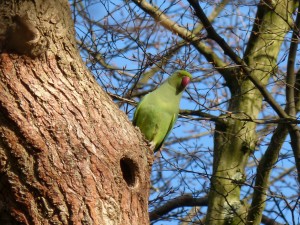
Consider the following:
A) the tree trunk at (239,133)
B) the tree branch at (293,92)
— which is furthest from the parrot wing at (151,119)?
the tree branch at (293,92)

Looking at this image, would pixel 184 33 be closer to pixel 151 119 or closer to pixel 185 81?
pixel 185 81

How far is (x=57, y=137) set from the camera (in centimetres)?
305

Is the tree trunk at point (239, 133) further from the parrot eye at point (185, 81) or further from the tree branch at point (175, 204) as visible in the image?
the parrot eye at point (185, 81)

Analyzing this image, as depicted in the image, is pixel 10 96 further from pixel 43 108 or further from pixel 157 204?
pixel 157 204

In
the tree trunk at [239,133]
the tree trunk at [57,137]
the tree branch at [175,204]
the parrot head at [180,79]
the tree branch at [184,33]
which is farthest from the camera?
the tree branch at [175,204]

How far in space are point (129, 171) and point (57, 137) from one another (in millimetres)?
508

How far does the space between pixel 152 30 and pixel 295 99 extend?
1.50 meters

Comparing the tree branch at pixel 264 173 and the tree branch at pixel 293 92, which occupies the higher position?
the tree branch at pixel 293 92

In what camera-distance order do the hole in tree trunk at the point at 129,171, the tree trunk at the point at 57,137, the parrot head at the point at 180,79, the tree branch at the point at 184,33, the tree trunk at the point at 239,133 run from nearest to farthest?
the tree trunk at the point at 57,137
the hole in tree trunk at the point at 129,171
the parrot head at the point at 180,79
the tree trunk at the point at 239,133
the tree branch at the point at 184,33

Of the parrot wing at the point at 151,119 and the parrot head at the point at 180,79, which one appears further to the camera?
the parrot head at the point at 180,79

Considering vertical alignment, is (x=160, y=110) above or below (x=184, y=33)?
below

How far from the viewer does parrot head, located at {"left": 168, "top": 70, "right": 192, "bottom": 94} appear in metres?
5.32

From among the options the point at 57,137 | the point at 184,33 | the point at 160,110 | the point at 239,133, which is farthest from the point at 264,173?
the point at 57,137

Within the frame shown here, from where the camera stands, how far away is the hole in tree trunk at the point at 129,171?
3305 mm
